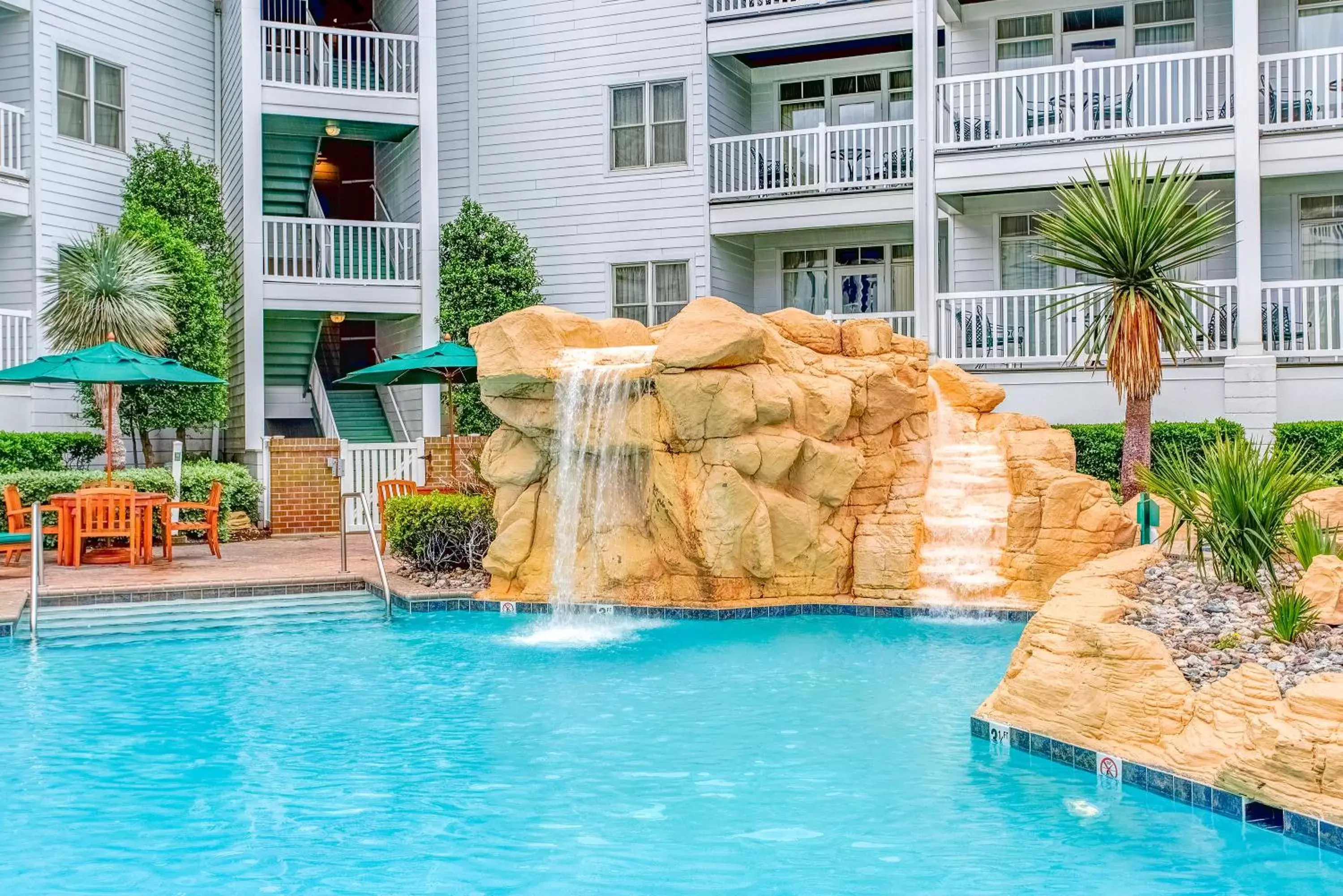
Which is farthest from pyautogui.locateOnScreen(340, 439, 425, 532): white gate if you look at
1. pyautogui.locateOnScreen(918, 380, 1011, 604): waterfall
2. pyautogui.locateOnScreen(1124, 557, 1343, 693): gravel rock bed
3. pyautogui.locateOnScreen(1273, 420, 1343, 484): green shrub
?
pyautogui.locateOnScreen(1124, 557, 1343, 693): gravel rock bed

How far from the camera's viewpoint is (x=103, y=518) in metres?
15.5

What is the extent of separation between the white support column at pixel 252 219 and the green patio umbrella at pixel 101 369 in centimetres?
493

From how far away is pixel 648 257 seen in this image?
77.6 ft

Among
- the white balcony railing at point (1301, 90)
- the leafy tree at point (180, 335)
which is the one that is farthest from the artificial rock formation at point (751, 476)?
the leafy tree at point (180, 335)

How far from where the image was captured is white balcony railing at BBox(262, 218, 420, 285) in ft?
69.9

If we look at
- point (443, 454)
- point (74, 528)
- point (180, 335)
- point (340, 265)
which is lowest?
point (74, 528)

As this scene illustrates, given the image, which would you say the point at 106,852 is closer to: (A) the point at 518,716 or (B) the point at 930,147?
(A) the point at 518,716

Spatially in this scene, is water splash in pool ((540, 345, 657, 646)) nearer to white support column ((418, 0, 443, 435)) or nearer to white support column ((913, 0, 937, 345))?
white support column ((913, 0, 937, 345))

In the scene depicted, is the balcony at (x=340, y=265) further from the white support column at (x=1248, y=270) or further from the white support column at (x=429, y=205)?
the white support column at (x=1248, y=270)

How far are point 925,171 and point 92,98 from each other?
1411 cm

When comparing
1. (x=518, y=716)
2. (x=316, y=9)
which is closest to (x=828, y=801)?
(x=518, y=716)

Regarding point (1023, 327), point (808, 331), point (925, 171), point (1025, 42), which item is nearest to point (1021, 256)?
point (1023, 327)

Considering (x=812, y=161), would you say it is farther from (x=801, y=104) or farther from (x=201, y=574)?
(x=201, y=574)

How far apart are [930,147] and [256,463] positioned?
12395 millimetres
